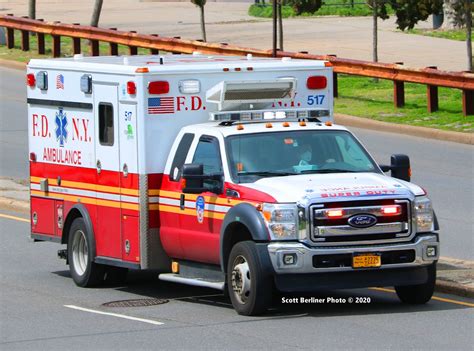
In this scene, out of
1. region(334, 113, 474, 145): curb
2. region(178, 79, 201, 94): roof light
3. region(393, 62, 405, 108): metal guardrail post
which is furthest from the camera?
region(393, 62, 405, 108): metal guardrail post

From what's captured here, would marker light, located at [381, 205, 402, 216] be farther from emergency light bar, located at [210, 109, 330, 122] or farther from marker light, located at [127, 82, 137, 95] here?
marker light, located at [127, 82, 137, 95]

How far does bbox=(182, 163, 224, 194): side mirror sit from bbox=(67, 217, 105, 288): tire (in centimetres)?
224

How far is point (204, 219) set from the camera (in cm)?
1365

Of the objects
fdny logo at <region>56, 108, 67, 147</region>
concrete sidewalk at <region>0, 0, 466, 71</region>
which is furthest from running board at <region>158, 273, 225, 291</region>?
concrete sidewalk at <region>0, 0, 466, 71</region>

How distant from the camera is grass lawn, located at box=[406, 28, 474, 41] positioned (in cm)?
4319

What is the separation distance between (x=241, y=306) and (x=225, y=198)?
109 centimetres

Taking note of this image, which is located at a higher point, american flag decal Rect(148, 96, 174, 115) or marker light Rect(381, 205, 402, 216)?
american flag decal Rect(148, 96, 174, 115)

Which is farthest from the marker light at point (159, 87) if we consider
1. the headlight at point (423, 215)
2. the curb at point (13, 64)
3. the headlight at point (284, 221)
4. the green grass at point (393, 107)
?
the curb at point (13, 64)

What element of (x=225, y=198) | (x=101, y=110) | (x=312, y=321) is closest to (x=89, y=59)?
(x=101, y=110)

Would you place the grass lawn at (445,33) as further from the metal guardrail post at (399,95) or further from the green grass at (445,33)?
the metal guardrail post at (399,95)

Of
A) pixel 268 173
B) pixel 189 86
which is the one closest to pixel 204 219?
pixel 268 173

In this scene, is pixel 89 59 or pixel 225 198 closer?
pixel 225 198

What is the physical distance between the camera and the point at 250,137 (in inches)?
544

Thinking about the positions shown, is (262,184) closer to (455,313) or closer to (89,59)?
(455,313)
